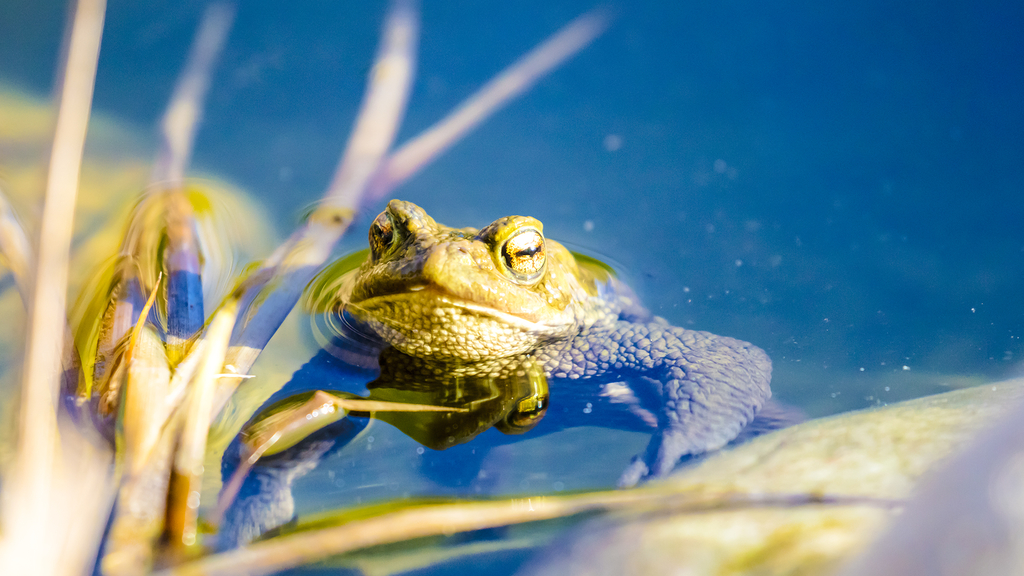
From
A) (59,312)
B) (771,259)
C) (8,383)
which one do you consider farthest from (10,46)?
(771,259)

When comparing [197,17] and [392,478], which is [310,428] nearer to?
[392,478]

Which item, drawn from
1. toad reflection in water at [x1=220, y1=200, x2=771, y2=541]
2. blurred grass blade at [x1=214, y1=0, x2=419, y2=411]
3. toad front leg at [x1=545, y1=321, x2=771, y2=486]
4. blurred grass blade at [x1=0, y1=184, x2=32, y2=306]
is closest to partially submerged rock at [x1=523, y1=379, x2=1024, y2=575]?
toad front leg at [x1=545, y1=321, x2=771, y2=486]

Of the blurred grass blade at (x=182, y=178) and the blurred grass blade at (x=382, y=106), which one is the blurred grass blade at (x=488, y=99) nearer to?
the blurred grass blade at (x=382, y=106)

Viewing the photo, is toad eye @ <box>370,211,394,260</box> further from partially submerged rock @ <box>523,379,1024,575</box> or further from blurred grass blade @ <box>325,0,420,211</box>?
partially submerged rock @ <box>523,379,1024,575</box>

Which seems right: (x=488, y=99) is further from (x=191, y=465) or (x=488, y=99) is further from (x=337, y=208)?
(x=191, y=465)

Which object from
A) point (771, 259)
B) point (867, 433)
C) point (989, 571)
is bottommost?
point (989, 571)

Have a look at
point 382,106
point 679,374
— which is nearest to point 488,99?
point 382,106

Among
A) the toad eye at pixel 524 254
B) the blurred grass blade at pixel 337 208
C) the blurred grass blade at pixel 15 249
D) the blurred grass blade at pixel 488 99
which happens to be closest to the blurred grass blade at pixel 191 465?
the blurred grass blade at pixel 337 208
